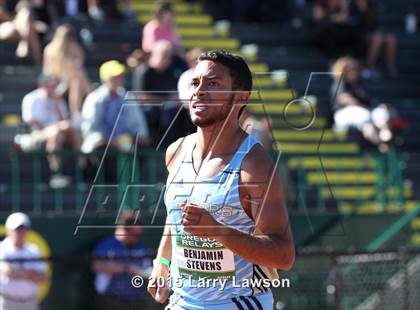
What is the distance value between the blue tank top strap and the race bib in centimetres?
39

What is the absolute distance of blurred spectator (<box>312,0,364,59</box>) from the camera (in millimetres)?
18312

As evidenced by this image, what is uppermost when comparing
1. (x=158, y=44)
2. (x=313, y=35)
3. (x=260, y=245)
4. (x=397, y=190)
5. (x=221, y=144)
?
(x=313, y=35)

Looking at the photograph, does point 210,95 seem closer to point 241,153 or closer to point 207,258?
point 241,153

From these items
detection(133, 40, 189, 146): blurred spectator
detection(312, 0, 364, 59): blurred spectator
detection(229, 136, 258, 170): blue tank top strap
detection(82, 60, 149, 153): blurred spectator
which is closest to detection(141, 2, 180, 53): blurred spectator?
detection(133, 40, 189, 146): blurred spectator

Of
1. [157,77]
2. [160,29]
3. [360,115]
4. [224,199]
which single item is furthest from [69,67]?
[224,199]

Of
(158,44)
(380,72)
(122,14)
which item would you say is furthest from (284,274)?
(380,72)

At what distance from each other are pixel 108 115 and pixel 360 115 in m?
4.24

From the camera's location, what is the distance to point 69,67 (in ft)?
45.1

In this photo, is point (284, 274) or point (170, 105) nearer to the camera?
point (284, 274)

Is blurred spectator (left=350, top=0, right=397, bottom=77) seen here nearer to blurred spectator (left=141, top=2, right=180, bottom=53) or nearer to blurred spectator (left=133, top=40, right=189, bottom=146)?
blurred spectator (left=141, top=2, right=180, bottom=53)

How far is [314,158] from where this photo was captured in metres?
15.5

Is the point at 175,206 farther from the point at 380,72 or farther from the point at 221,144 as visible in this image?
the point at 380,72

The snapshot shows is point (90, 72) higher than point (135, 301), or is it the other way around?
point (90, 72)

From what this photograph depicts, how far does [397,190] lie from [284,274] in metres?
4.42
